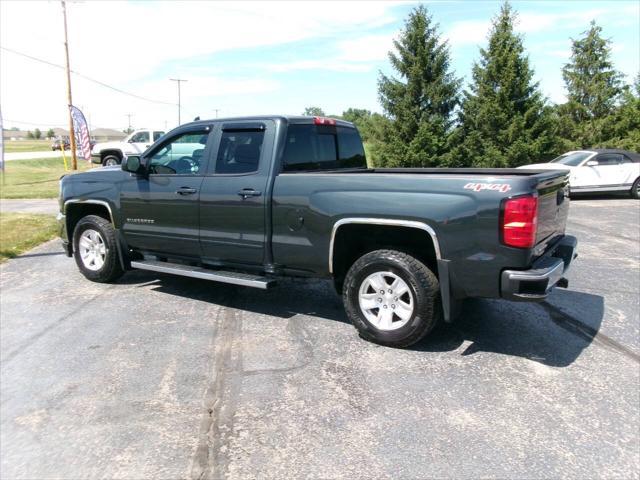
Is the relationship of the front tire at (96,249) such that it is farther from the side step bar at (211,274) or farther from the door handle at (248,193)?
the door handle at (248,193)

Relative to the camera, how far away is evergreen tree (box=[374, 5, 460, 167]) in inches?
974

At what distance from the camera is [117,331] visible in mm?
5023

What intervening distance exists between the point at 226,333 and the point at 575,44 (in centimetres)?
2568

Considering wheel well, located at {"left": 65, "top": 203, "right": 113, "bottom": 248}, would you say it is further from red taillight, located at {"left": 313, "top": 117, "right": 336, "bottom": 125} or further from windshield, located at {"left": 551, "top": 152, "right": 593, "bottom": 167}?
windshield, located at {"left": 551, "top": 152, "right": 593, "bottom": 167}

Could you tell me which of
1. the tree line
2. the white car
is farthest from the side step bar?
the tree line

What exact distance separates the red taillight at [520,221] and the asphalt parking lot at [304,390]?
104cm

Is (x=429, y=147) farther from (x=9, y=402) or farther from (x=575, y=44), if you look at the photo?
(x=9, y=402)

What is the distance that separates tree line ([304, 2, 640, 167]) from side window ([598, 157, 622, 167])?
6.89 meters

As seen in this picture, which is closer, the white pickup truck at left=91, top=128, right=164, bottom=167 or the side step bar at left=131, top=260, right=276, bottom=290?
the side step bar at left=131, top=260, right=276, bottom=290

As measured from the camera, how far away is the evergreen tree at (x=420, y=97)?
24750 mm

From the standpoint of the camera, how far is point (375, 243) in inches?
188

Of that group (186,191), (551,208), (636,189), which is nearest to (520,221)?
(551,208)

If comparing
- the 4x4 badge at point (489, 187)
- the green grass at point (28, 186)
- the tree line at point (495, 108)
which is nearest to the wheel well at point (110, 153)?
the green grass at point (28, 186)

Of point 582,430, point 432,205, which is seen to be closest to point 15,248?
point 432,205
